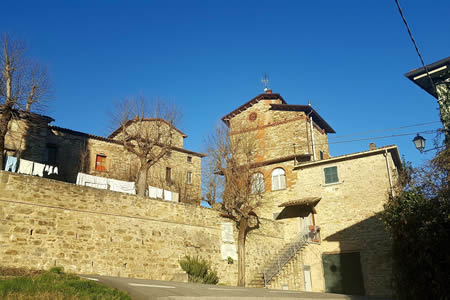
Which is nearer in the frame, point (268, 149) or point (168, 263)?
point (168, 263)

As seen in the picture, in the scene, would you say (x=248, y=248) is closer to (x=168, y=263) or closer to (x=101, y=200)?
(x=168, y=263)

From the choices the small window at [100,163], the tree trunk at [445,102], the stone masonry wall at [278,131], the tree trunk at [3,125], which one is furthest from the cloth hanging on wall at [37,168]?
the tree trunk at [445,102]

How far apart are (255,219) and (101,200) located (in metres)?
9.83

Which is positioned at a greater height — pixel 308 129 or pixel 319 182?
pixel 308 129

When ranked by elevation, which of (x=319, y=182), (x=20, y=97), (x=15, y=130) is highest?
(x=15, y=130)

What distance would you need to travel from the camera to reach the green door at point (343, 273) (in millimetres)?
21250

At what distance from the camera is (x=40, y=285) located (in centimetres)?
792

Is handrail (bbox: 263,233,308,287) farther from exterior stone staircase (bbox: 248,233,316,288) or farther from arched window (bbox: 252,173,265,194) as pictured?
arched window (bbox: 252,173,265,194)

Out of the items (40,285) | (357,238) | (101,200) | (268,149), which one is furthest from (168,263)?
(268,149)

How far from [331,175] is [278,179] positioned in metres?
3.81

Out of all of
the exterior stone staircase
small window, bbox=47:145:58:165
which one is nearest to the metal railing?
the exterior stone staircase

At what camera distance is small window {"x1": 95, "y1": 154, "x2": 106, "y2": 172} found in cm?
2833

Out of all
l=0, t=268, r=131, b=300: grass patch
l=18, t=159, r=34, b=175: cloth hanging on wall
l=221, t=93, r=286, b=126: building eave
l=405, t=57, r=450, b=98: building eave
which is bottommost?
l=0, t=268, r=131, b=300: grass patch

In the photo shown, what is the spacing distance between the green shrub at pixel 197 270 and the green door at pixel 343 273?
24.9 feet
